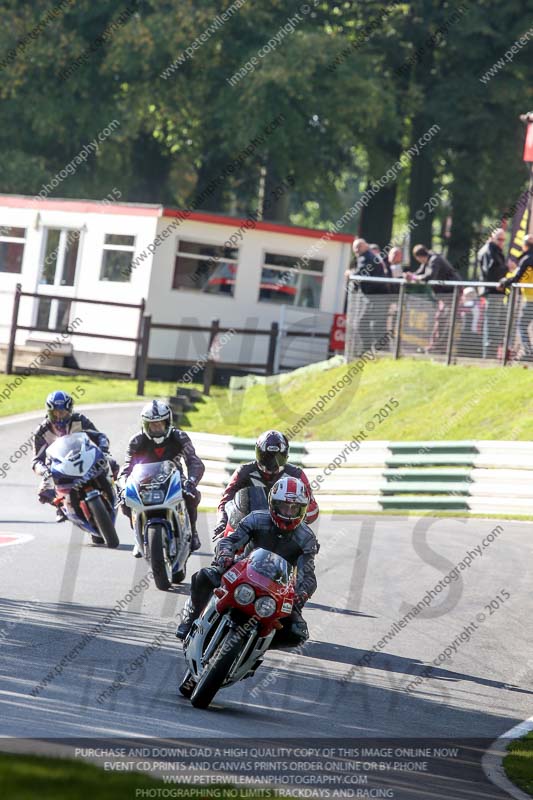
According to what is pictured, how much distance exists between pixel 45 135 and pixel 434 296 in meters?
22.3

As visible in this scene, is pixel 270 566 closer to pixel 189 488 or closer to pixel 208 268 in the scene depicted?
pixel 189 488

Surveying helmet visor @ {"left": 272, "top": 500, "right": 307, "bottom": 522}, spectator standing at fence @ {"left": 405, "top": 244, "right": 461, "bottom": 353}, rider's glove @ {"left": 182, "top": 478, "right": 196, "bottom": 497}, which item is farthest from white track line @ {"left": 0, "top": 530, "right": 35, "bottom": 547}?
spectator standing at fence @ {"left": 405, "top": 244, "right": 461, "bottom": 353}

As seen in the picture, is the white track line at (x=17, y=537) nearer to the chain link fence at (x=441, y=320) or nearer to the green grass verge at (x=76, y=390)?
the chain link fence at (x=441, y=320)

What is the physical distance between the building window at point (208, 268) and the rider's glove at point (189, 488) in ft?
65.4

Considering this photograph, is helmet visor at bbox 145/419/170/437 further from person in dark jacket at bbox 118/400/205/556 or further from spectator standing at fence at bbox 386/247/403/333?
spectator standing at fence at bbox 386/247/403/333

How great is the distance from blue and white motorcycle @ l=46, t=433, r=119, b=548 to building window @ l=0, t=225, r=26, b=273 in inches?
776

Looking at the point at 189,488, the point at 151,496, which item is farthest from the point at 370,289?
the point at 151,496

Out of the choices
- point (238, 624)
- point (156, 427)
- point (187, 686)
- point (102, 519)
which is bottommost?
point (187, 686)

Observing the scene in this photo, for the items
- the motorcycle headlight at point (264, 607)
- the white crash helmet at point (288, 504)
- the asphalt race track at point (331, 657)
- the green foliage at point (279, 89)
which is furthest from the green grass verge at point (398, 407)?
the green foliage at point (279, 89)

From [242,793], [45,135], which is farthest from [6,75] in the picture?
[242,793]

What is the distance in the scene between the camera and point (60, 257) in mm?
33656

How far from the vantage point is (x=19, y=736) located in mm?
7066

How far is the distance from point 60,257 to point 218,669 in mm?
25863

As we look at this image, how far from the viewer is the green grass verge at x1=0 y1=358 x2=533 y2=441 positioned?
20641 mm
